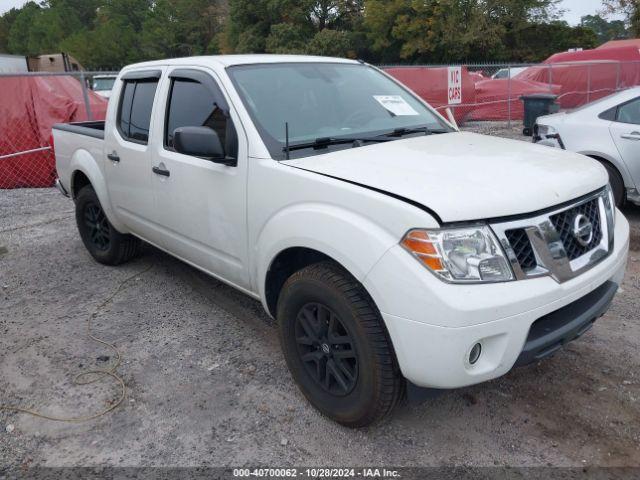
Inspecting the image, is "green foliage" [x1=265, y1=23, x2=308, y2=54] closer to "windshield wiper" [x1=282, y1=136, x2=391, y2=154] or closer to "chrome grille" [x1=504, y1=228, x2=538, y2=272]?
"windshield wiper" [x1=282, y1=136, x2=391, y2=154]

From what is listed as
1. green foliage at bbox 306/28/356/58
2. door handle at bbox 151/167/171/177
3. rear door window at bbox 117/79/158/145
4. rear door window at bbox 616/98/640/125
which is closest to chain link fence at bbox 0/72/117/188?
rear door window at bbox 117/79/158/145

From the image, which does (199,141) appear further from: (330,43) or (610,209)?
(330,43)

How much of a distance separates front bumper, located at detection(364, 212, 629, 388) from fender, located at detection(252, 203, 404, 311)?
70 mm

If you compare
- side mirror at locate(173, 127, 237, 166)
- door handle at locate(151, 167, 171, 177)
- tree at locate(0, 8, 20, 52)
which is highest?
tree at locate(0, 8, 20, 52)

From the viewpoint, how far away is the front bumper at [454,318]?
2.30 m

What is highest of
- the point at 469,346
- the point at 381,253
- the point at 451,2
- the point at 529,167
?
the point at 451,2

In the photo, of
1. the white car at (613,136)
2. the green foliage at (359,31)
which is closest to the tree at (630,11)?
the green foliage at (359,31)

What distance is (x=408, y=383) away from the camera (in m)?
2.61

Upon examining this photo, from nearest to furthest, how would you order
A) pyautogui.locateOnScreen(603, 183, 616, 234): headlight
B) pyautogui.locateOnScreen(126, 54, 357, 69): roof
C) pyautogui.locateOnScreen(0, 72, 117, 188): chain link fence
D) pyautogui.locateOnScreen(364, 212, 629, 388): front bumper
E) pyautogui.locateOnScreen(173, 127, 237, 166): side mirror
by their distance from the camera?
pyautogui.locateOnScreen(364, 212, 629, 388): front bumper, pyautogui.locateOnScreen(603, 183, 616, 234): headlight, pyautogui.locateOnScreen(173, 127, 237, 166): side mirror, pyautogui.locateOnScreen(126, 54, 357, 69): roof, pyautogui.locateOnScreen(0, 72, 117, 188): chain link fence

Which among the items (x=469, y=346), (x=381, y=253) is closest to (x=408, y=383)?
(x=469, y=346)

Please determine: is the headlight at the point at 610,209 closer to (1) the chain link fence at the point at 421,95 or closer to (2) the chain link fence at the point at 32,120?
(1) the chain link fence at the point at 421,95

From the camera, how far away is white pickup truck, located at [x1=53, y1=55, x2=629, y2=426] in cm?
237

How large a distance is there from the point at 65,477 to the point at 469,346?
1.96 meters

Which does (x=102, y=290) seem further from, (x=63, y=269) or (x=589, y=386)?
(x=589, y=386)
